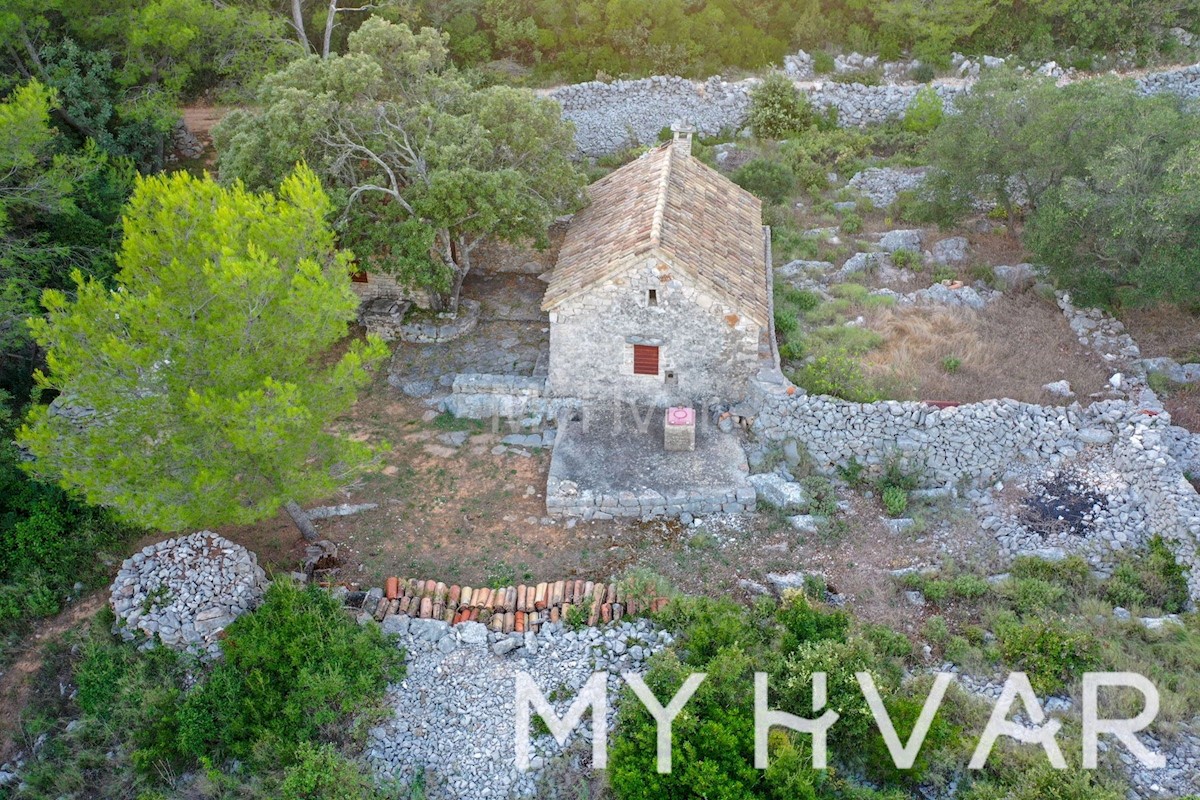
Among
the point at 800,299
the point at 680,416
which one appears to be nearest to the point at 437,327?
the point at 680,416

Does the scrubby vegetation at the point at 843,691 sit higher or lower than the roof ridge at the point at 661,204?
lower

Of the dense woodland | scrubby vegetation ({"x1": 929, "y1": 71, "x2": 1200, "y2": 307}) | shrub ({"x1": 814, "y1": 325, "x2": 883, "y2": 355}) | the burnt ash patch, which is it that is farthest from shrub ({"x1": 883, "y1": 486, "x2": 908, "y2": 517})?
scrubby vegetation ({"x1": 929, "y1": 71, "x2": 1200, "y2": 307})

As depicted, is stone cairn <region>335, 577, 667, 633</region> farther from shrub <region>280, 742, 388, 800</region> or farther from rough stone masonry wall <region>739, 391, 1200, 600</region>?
rough stone masonry wall <region>739, 391, 1200, 600</region>

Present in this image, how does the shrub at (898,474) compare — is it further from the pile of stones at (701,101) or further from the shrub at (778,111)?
the pile of stones at (701,101)

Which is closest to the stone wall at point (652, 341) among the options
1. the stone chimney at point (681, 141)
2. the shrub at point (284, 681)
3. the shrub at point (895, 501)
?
the shrub at point (895, 501)

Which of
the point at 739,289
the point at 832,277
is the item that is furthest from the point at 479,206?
the point at 832,277

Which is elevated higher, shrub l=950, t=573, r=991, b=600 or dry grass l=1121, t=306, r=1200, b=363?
dry grass l=1121, t=306, r=1200, b=363

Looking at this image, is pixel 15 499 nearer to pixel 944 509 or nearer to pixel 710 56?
pixel 944 509
